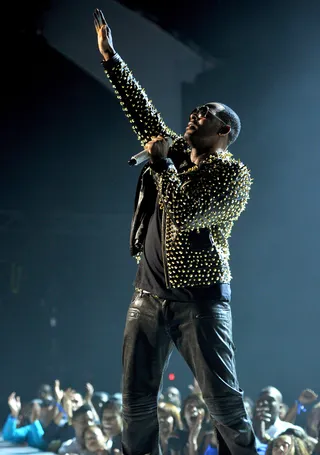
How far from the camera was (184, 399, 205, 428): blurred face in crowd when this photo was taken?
13.0 feet

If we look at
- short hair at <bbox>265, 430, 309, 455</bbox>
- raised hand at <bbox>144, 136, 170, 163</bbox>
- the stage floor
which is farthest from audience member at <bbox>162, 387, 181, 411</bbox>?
raised hand at <bbox>144, 136, 170, 163</bbox>

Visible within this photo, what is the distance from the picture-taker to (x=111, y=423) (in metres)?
4.00

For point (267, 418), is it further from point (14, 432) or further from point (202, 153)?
point (202, 153)

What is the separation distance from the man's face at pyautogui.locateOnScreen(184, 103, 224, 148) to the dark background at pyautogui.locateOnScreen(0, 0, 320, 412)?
4.21m

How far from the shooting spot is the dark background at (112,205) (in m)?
6.17

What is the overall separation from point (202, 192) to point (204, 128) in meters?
0.25

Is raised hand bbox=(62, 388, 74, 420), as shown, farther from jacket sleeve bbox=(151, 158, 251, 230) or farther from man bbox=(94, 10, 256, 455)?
jacket sleeve bbox=(151, 158, 251, 230)

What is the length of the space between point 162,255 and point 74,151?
5.06 meters

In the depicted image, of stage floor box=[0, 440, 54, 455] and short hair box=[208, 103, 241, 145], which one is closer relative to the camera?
short hair box=[208, 103, 241, 145]

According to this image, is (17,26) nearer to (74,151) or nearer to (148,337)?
(74,151)

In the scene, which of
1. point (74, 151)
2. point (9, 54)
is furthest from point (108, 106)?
point (9, 54)

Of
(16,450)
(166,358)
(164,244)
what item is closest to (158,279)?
(164,244)

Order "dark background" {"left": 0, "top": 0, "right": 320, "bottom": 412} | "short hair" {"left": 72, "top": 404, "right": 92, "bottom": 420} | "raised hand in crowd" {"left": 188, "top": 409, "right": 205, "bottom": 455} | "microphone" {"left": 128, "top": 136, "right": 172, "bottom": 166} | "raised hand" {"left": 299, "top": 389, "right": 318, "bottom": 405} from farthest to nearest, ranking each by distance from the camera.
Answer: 1. "dark background" {"left": 0, "top": 0, "right": 320, "bottom": 412}
2. "raised hand" {"left": 299, "top": 389, "right": 318, "bottom": 405}
3. "short hair" {"left": 72, "top": 404, "right": 92, "bottom": 420}
4. "raised hand in crowd" {"left": 188, "top": 409, "right": 205, "bottom": 455}
5. "microphone" {"left": 128, "top": 136, "right": 172, "bottom": 166}

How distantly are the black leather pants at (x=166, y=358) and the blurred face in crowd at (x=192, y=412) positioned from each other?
81.8 inches
